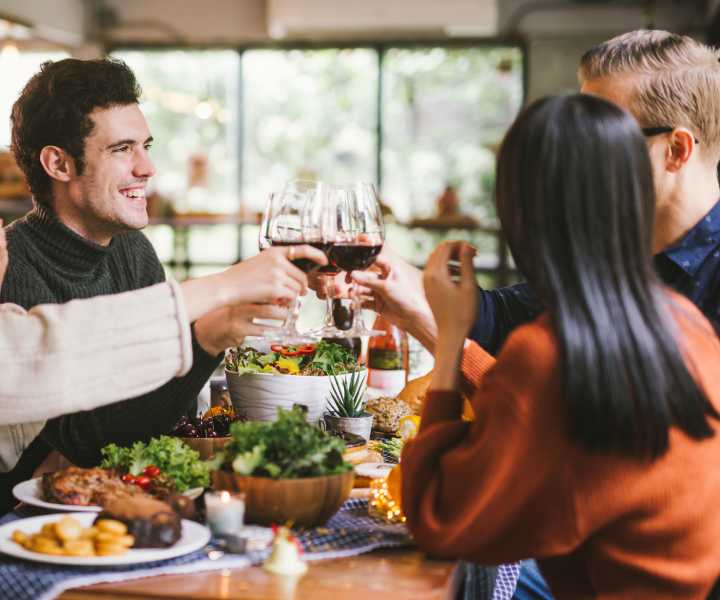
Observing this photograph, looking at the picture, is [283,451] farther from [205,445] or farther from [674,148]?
[674,148]

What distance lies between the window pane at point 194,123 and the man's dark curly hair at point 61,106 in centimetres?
690

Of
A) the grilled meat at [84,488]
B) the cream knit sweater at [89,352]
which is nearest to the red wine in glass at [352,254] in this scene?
the cream knit sweater at [89,352]

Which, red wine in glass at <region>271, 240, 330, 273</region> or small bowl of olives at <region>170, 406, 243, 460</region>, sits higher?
red wine in glass at <region>271, 240, 330, 273</region>

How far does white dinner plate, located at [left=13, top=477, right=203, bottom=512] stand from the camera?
58.8 inches

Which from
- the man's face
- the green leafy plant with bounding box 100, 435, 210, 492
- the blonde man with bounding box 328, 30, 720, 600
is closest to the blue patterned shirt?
the blonde man with bounding box 328, 30, 720, 600

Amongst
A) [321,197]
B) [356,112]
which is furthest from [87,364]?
[356,112]

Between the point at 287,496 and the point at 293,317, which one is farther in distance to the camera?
the point at 293,317

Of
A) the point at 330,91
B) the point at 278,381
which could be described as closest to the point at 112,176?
the point at 278,381

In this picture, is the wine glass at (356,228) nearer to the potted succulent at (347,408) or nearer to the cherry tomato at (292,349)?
the potted succulent at (347,408)

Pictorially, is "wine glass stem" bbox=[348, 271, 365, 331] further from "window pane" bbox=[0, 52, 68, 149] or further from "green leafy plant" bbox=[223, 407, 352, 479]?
"window pane" bbox=[0, 52, 68, 149]

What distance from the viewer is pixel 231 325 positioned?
5.88 ft

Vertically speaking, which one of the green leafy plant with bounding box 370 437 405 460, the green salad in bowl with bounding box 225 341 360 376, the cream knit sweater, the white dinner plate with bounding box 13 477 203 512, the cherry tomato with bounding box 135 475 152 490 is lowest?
the green leafy plant with bounding box 370 437 405 460

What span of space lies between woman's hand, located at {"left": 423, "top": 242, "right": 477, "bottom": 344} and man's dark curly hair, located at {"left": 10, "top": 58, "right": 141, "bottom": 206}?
1.57 m

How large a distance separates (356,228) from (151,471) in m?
0.52
